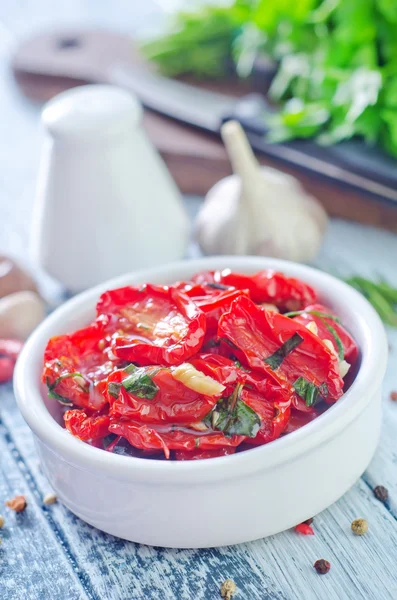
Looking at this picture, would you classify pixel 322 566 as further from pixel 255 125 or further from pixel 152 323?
pixel 255 125

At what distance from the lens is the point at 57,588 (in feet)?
4.11

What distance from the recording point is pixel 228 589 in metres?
1.20

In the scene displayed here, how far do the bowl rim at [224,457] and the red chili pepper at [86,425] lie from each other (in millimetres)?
23

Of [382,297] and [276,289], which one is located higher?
[276,289]

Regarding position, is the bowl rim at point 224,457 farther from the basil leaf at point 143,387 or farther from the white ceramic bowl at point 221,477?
the basil leaf at point 143,387

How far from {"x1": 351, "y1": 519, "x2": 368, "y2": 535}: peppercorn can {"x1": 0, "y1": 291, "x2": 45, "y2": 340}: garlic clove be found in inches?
35.8

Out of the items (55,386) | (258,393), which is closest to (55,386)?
(55,386)

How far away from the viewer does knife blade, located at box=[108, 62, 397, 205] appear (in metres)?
2.05

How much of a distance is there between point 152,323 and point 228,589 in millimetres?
471

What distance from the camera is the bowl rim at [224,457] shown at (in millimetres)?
1107

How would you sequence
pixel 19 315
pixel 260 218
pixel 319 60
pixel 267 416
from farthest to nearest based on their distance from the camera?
1. pixel 319 60
2. pixel 260 218
3. pixel 19 315
4. pixel 267 416

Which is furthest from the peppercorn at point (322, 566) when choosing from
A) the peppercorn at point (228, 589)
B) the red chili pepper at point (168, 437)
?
the red chili pepper at point (168, 437)

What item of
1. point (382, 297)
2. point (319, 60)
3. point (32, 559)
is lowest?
point (32, 559)

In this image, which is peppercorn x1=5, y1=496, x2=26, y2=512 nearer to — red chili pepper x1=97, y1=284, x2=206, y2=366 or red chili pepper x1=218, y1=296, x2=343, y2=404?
red chili pepper x1=97, y1=284, x2=206, y2=366
